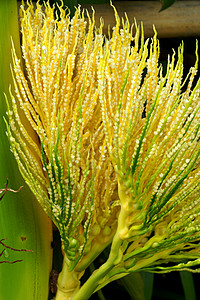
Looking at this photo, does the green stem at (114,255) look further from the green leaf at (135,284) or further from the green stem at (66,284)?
the green leaf at (135,284)

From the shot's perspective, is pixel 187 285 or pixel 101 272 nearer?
pixel 101 272

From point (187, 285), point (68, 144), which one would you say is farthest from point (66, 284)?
point (187, 285)

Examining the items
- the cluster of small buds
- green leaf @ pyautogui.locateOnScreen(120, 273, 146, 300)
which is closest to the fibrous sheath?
the cluster of small buds

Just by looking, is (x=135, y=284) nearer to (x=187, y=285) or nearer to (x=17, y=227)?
(x=187, y=285)

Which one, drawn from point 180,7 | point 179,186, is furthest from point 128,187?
point 180,7

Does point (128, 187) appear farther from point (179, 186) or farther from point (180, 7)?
point (180, 7)

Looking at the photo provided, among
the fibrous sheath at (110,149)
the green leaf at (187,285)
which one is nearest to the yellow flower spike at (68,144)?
the fibrous sheath at (110,149)
